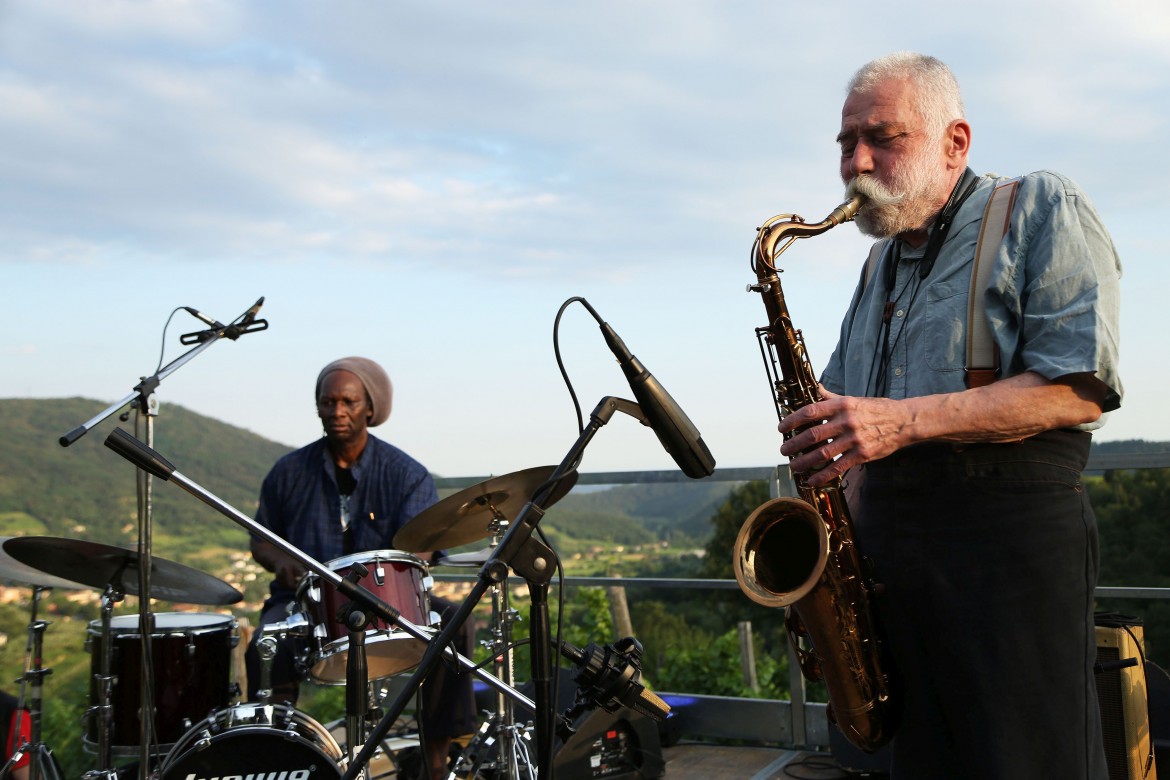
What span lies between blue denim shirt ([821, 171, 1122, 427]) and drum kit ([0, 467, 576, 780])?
1.51 meters

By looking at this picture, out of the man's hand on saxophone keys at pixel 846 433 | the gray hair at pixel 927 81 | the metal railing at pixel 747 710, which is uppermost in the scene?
the gray hair at pixel 927 81

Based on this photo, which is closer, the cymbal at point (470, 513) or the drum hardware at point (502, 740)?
the cymbal at point (470, 513)

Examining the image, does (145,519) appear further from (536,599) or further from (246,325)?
(536,599)

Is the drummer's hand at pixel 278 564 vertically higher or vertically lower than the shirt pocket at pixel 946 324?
lower

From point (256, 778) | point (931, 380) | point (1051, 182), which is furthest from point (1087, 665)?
point (256, 778)

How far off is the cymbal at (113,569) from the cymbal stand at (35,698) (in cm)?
26

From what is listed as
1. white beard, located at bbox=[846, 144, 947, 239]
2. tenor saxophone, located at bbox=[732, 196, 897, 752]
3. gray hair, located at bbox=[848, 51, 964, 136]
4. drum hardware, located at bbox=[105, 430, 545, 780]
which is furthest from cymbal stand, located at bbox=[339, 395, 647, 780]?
gray hair, located at bbox=[848, 51, 964, 136]

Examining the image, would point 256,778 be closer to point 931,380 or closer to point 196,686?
point 196,686

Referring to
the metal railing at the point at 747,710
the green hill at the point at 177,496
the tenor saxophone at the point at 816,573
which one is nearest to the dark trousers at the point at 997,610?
the tenor saxophone at the point at 816,573

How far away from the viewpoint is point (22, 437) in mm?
23391

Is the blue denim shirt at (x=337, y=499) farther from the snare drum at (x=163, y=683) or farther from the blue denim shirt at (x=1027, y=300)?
the blue denim shirt at (x=1027, y=300)

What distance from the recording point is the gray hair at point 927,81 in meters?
2.33

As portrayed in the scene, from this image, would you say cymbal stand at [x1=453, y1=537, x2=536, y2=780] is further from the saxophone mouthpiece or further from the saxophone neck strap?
the saxophone neck strap

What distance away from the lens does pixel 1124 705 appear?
10.4ft
